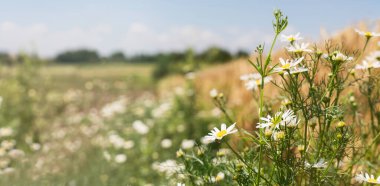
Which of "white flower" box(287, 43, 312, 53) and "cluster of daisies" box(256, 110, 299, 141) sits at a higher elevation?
"white flower" box(287, 43, 312, 53)

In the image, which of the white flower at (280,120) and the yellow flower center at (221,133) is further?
the yellow flower center at (221,133)

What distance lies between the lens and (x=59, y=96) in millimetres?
11836

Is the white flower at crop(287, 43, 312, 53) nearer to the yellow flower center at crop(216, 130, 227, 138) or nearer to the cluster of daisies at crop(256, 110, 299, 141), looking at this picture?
the cluster of daisies at crop(256, 110, 299, 141)

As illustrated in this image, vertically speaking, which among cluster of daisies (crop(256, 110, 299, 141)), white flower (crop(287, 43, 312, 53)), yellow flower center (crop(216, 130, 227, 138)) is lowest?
yellow flower center (crop(216, 130, 227, 138))

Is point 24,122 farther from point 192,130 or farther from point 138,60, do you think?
point 138,60

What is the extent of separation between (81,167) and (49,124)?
15.7ft

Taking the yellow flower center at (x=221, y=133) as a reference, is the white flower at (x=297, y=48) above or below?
above

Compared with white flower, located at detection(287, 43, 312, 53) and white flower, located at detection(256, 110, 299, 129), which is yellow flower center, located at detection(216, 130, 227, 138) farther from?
white flower, located at detection(287, 43, 312, 53)

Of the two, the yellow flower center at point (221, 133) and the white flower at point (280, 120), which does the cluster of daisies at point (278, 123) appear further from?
the yellow flower center at point (221, 133)

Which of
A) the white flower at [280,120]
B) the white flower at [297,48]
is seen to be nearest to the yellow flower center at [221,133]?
the white flower at [280,120]

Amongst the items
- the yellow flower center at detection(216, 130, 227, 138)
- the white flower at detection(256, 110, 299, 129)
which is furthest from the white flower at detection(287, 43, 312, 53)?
the yellow flower center at detection(216, 130, 227, 138)

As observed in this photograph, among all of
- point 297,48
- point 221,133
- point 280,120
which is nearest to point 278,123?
point 280,120

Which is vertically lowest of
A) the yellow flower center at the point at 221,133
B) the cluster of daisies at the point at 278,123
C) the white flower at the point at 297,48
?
the yellow flower center at the point at 221,133

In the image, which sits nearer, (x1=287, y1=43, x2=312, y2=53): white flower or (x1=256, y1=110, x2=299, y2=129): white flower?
(x1=256, y1=110, x2=299, y2=129): white flower
